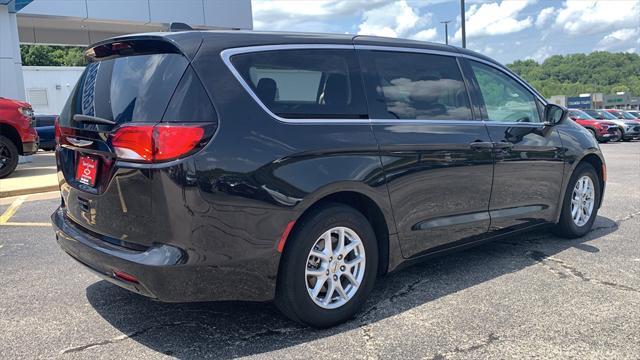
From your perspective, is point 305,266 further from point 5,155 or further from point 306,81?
point 5,155

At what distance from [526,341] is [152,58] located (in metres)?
2.74

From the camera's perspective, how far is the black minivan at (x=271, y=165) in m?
2.99

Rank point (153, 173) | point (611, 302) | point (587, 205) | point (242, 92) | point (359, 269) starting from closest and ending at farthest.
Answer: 1. point (153, 173)
2. point (242, 92)
3. point (359, 269)
4. point (611, 302)
5. point (587, 205)

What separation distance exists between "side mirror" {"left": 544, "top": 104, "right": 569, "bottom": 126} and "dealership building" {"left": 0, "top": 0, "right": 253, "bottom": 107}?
42.4ft

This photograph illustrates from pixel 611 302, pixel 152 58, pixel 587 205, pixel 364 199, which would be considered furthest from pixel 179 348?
pixel 587 205

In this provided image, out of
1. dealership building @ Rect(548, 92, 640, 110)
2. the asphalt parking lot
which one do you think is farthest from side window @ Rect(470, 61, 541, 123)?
dealership building @ Rect(548, 92, 640, 110)

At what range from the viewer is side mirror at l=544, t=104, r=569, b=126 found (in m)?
5.17

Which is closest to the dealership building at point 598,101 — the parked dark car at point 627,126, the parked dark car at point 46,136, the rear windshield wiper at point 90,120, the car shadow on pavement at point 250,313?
the parked dark car at point 627,126

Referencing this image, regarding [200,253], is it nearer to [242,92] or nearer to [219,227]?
[219,227]

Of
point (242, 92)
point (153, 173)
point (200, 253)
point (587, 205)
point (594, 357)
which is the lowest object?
point (594, 357)

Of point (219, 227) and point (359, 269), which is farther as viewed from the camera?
point (359, 269)

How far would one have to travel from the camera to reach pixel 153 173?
2943 millimetres

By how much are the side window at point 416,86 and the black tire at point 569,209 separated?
169 cm

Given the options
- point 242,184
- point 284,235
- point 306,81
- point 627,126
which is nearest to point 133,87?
point 242,184
